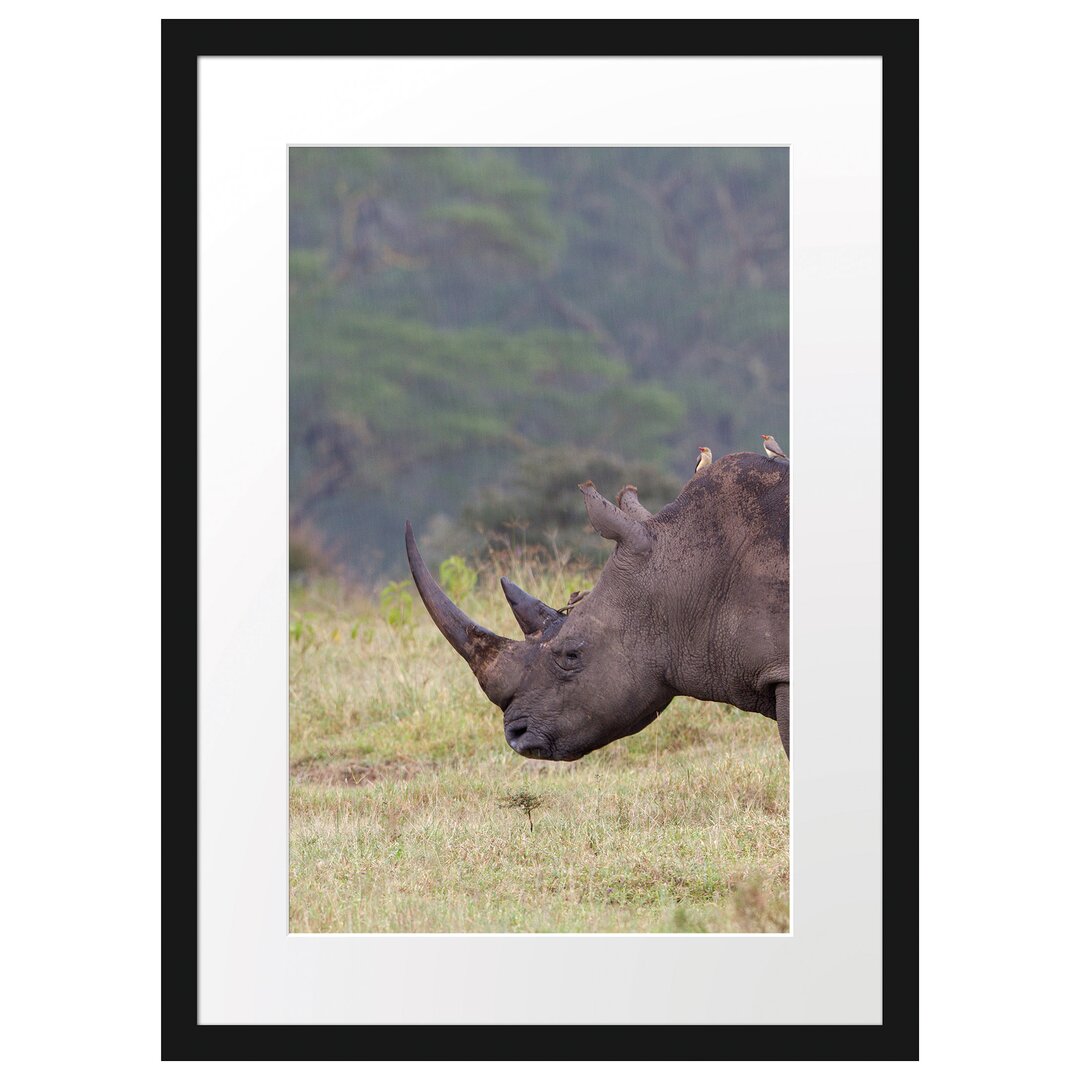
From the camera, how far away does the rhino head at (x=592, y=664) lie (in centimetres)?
691

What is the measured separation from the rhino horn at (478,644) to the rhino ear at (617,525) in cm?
58

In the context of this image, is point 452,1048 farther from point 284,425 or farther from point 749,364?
point 749,364

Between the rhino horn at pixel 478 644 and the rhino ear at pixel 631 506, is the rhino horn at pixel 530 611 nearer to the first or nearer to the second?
the rhino horn at pixel 478 644

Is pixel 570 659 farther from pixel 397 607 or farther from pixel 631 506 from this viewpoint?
pixel 397 607

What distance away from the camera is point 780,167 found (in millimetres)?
29031

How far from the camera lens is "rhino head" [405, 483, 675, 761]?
6.91 metres

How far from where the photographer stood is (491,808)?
8.48m

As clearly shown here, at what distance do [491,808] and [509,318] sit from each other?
2072 cm

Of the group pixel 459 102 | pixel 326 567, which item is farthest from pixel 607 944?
pixel 326 567

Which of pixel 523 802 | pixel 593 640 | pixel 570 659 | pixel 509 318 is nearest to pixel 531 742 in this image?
pixel 570 659

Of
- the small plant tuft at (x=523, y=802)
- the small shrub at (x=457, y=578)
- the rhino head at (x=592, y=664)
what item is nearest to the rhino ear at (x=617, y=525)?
the rhino head at (x=592, y=664)

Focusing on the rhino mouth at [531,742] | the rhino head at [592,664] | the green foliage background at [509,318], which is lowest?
the rhino mouth at [531,742]

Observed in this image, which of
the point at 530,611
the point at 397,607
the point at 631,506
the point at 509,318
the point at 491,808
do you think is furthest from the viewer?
the point at 509,318

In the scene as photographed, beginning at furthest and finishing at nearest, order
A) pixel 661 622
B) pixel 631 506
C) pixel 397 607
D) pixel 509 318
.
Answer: pixel 509 318
pixel 397 607
pixel 631 506
pixel 661 622
